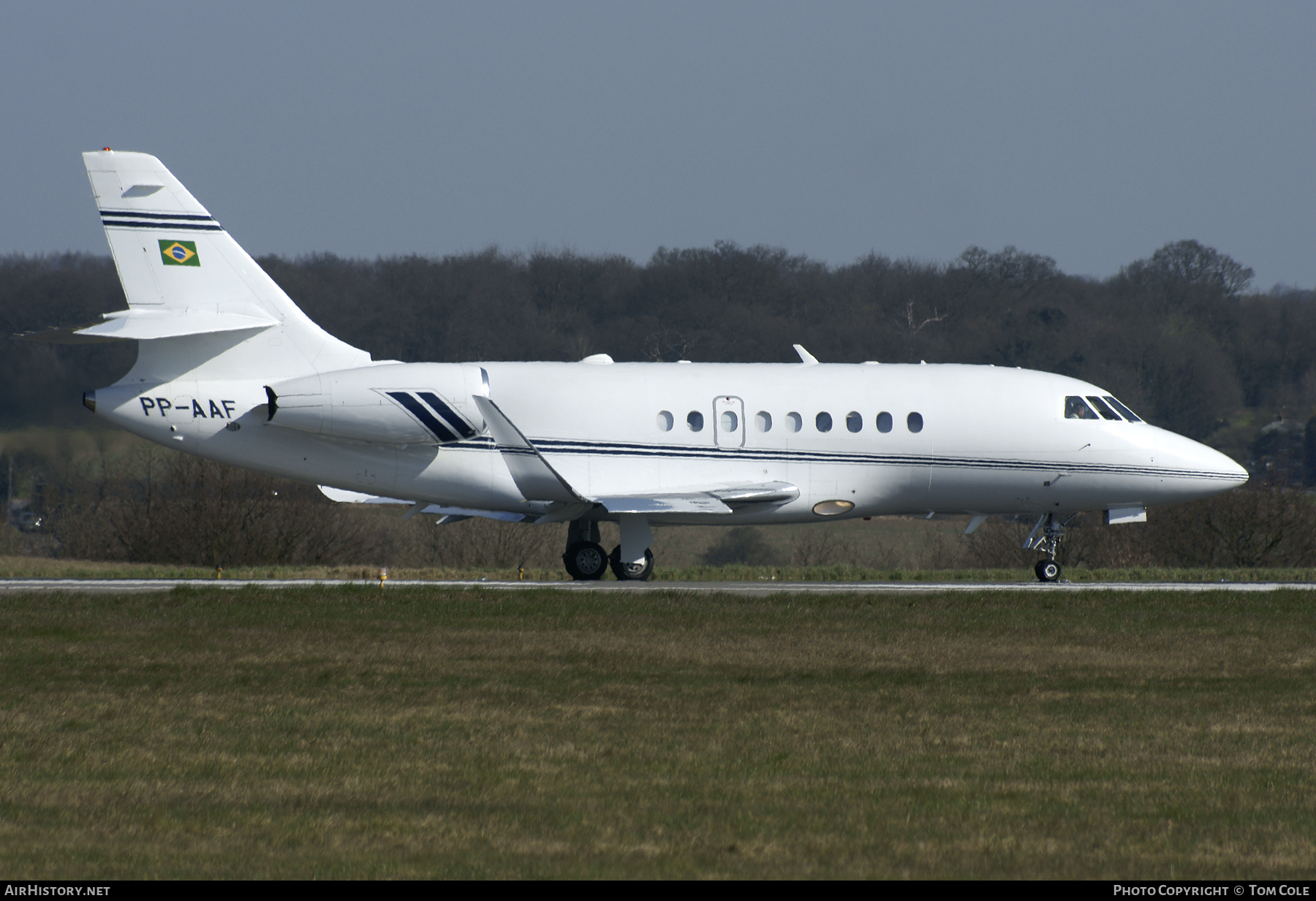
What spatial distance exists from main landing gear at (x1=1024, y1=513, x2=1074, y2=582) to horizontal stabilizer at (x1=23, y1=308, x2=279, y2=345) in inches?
545

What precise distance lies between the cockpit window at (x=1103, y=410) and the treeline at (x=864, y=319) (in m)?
35.4

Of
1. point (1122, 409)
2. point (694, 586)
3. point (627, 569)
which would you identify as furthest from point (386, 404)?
point (1122, 409)

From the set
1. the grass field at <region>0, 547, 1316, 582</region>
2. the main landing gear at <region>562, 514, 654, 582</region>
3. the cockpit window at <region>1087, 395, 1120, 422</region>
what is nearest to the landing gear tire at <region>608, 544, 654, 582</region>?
the main landing gear at <region>562, 514, 654, 582</region>

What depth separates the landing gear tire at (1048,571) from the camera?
26.0 m

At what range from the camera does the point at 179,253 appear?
2441 centimetres

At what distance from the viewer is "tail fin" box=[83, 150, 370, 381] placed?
79.4 feet

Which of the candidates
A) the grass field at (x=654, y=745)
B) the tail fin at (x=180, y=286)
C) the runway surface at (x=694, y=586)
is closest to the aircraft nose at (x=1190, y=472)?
the runway surface at (x=694, y=586)

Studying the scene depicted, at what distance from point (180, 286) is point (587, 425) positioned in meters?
7.09

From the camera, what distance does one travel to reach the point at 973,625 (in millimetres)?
18688

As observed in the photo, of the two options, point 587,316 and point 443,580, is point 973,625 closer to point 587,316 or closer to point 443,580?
point 443,580

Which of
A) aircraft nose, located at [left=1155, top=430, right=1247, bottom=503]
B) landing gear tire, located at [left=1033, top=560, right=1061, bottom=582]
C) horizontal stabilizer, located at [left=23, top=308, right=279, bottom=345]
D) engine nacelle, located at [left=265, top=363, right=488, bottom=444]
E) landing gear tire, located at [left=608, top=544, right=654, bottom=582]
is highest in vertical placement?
horizontal stabilizer, located at [left=23, top=308, right=279, bottom=345]

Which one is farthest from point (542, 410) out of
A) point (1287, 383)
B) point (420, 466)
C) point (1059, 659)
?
point (1287, 383)

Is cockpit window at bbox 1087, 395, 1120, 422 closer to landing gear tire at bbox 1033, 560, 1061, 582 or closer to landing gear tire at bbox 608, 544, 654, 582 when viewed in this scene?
landing gear tire at bbox 1033, 560, 1061, 582

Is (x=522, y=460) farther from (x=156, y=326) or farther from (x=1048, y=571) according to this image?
(x=1048, y=571)
